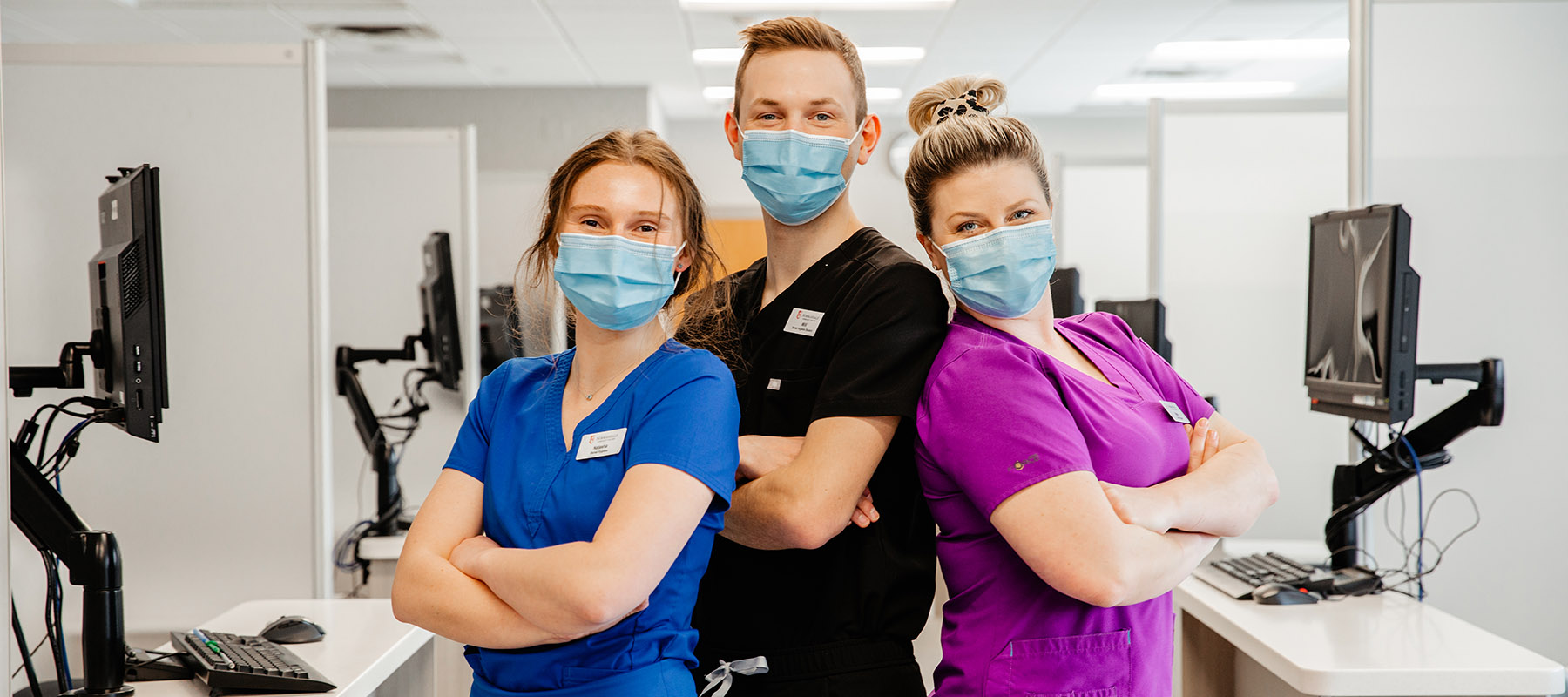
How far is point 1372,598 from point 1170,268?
1.99 metres

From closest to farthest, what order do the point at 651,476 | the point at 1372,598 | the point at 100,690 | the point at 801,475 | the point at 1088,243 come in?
the point at 651,476 < the point at 801,475 < the point at 100,690 < the point at 1372,598 < the point at 1088,243

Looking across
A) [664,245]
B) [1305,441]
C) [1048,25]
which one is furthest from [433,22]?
[664,245]

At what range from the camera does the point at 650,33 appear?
6.13m

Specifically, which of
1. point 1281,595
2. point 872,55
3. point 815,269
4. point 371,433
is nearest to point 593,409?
point 815,269

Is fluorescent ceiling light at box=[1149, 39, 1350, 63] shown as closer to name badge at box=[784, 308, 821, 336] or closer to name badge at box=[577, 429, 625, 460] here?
name badge at box=[784, 308, 821, 336]

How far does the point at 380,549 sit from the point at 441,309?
0.84 metres

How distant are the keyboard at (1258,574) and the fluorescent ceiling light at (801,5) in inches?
153

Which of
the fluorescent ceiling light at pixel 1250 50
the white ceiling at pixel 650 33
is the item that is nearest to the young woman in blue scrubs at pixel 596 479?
the white ceiling at pixel 650 33

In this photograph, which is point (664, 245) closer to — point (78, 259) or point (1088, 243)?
point (78, 259)

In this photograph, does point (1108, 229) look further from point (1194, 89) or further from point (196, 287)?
point (196, 287)

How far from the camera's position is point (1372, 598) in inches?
86.4

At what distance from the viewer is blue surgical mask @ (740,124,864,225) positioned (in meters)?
1.40

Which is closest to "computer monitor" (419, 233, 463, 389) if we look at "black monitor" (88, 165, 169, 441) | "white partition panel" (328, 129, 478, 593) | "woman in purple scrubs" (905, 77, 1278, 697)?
"white partition panel" (328, 129, 478, 593)

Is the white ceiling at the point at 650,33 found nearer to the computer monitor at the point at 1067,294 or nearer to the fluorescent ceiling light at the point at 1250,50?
the fluorescent ceiling light at the point at 1250,50
